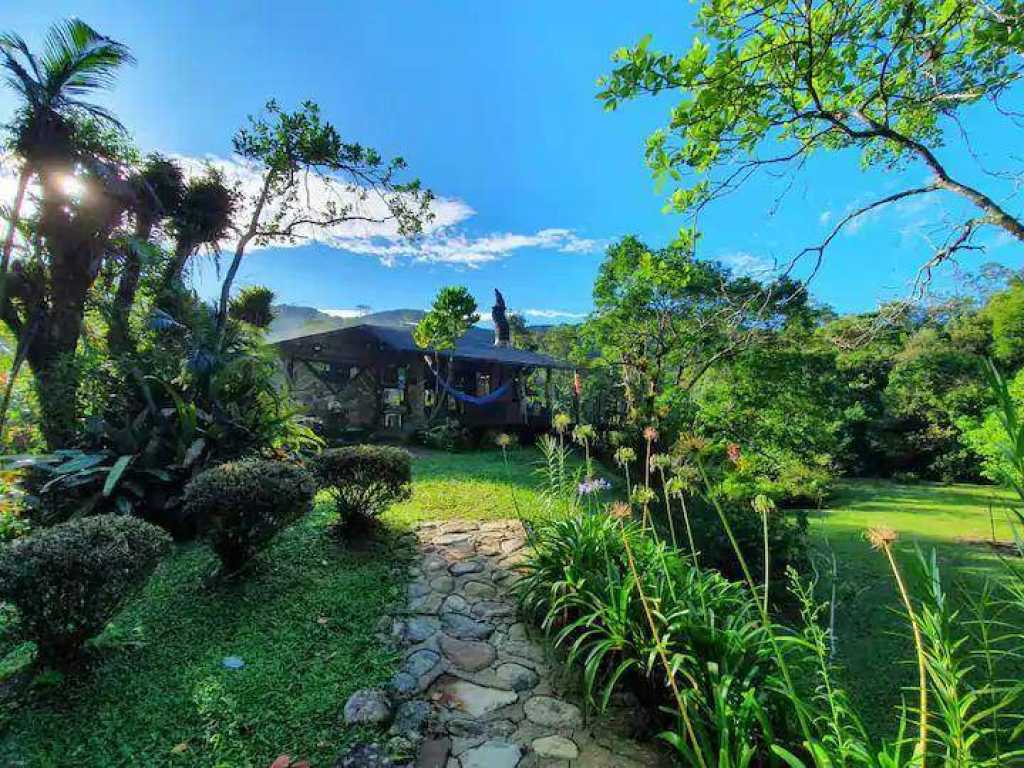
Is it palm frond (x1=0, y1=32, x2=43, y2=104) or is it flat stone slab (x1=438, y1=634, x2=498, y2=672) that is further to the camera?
palm frond (x1=0, y1=32, x2=43, y2=104)

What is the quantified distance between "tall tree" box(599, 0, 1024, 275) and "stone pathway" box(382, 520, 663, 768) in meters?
3.20

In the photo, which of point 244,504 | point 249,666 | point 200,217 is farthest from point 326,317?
point 249,666

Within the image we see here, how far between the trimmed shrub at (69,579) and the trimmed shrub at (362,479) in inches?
59.9

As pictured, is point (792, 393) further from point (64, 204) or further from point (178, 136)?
point (64, 204)

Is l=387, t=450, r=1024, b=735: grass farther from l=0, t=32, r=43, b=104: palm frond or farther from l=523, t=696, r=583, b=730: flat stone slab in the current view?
l=0, t=32, r=43, b=104: palm frond

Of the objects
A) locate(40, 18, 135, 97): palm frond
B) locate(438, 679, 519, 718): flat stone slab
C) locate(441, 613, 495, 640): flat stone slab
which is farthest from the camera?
locate(40, 18, 135, 97): palm frond

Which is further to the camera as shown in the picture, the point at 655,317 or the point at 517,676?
the point at 655,317

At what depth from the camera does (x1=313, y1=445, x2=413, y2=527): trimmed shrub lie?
3975 mm

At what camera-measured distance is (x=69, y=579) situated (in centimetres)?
224

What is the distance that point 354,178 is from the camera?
10008 millimetres

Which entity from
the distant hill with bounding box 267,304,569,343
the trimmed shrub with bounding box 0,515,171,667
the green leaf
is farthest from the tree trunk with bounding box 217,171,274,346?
the trimmed shrub with bounding box 0,515,171,667

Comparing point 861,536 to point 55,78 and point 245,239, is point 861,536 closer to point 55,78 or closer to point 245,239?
point 55,78

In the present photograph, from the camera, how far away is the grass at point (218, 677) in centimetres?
201

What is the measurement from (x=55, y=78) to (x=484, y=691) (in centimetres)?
720
